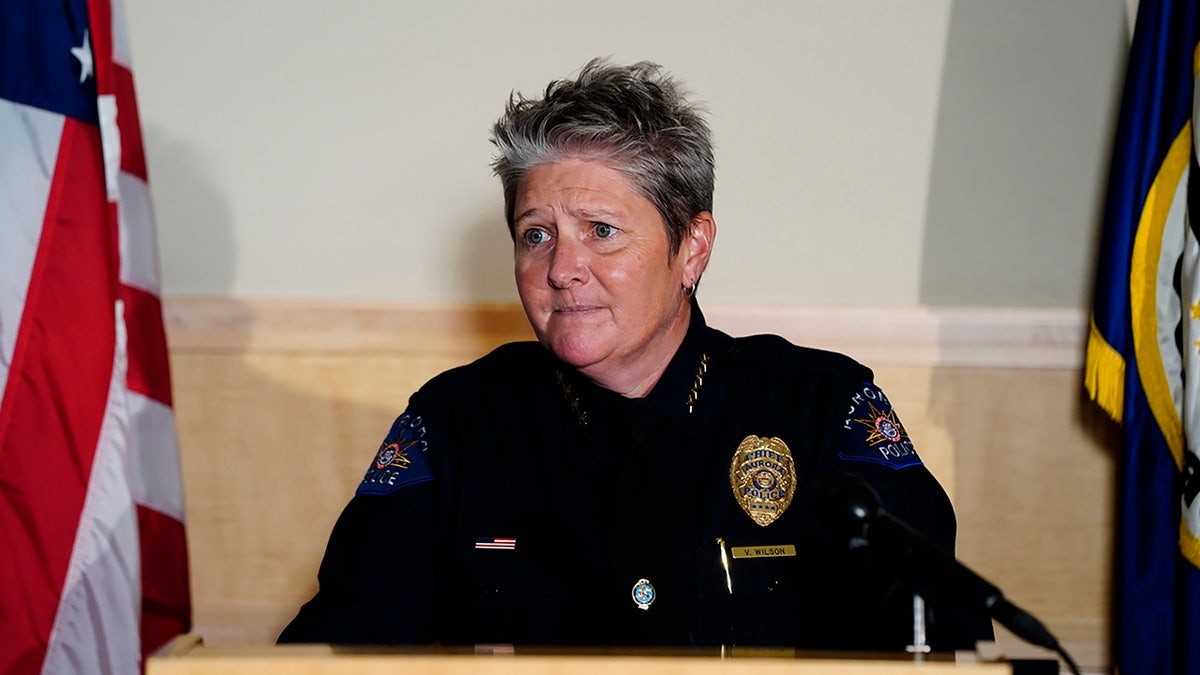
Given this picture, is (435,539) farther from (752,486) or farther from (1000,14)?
(1000,14)

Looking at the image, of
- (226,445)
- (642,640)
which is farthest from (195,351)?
(642,640)

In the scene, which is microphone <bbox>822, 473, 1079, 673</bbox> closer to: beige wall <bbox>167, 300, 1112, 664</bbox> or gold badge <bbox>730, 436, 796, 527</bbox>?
gold badge <bbox>730, 436, 796, 527</bbox>

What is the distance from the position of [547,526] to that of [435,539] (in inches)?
7.0

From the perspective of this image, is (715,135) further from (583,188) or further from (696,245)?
(583,188)

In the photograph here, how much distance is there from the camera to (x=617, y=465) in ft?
6.48

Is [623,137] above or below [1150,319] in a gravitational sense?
above

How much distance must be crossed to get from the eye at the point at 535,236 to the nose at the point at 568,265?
50mm

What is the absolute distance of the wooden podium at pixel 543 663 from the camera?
1.09 meters

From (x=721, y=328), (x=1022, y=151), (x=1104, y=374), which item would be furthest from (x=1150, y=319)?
(x=721, y=328)

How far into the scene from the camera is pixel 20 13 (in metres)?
2.26

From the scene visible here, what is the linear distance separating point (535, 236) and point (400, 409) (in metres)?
1.15

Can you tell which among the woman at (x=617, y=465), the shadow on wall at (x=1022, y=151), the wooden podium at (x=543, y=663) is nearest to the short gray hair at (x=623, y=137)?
the woman at (x=617, y=465)

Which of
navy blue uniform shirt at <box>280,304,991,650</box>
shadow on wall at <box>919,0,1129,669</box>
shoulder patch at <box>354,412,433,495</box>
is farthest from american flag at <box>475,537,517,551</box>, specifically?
shadow on wall at <box>919,0,1129,669</box>

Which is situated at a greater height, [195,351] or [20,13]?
[20,13]
